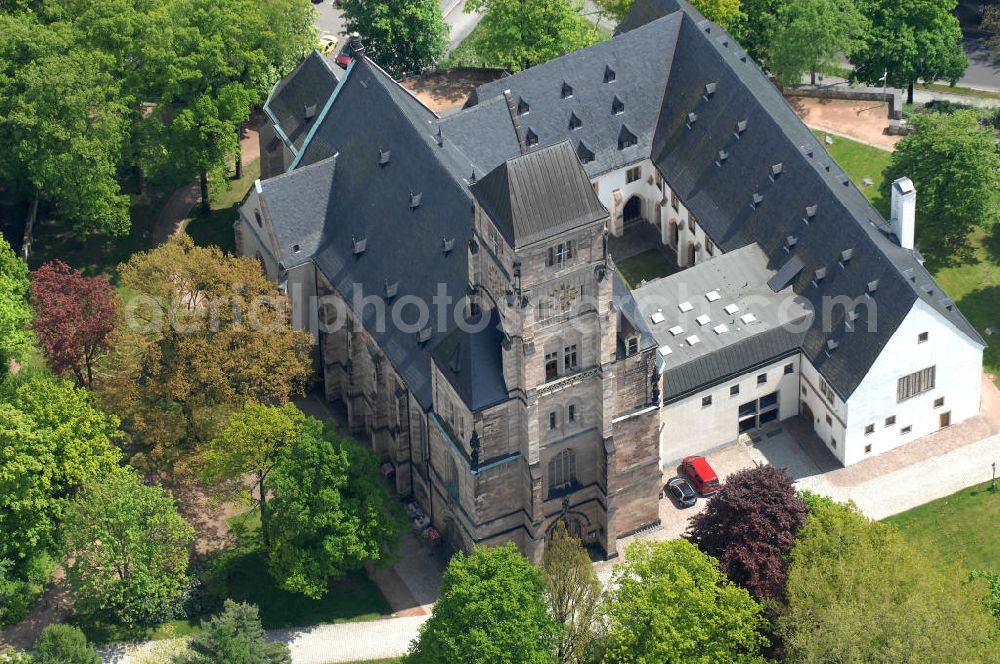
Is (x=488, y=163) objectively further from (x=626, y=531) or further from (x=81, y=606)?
(x=81, y=606)

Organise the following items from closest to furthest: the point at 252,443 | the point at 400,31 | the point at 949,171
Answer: the point at 252,443
the point at 949,171
the point at 400,31

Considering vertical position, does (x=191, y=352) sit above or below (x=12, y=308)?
below

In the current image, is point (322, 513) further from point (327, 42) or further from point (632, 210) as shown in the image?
point (327, 42)

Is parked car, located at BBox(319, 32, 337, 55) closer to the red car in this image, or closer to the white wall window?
the red car

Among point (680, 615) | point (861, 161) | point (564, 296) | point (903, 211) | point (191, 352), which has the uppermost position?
point (861, 161)

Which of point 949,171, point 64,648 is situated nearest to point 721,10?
point 949,171

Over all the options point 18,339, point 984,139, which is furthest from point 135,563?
point 984,139
